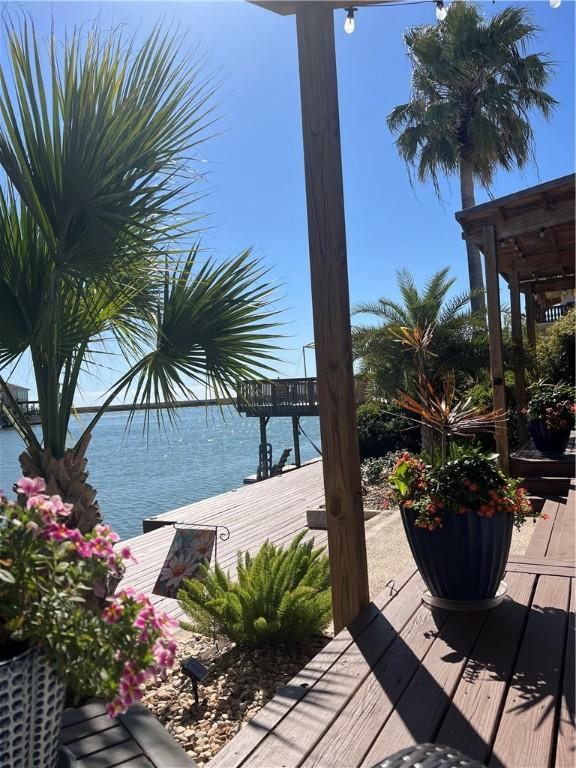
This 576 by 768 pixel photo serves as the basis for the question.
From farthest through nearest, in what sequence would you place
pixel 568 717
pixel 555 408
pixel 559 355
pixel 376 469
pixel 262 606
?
pixel 559 355
pixel 376 469
pixel 555 408
pixel 262 606
pixel 568 717

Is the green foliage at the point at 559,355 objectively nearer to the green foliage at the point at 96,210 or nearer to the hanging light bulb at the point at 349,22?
the hanging light bulb at the point at 349,22

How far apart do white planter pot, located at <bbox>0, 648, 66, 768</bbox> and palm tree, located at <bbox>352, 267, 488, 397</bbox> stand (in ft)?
27.8

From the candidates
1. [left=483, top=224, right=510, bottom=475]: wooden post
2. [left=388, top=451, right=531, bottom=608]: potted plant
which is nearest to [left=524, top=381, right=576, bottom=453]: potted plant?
[left=483, top=224, right=510, bottom=475]: wooden post

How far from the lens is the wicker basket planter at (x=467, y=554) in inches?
94.8

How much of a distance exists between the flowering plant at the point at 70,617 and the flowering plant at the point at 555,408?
5.63 meters

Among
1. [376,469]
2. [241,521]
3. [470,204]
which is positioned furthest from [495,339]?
[470,204]

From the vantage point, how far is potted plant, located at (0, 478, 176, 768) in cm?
115

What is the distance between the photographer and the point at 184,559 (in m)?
3.90

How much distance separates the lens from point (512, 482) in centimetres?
254

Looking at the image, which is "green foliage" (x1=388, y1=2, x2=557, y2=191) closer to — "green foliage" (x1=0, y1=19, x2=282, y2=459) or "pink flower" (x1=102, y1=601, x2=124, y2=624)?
"green foliage" (x1=0, y1=19, x2=282, y2=459)

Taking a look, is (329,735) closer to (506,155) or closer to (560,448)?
(560,448)

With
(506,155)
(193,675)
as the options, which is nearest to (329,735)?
(193,675)

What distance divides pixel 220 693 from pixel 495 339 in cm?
435

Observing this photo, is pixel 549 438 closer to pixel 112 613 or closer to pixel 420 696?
pixel 420 696
